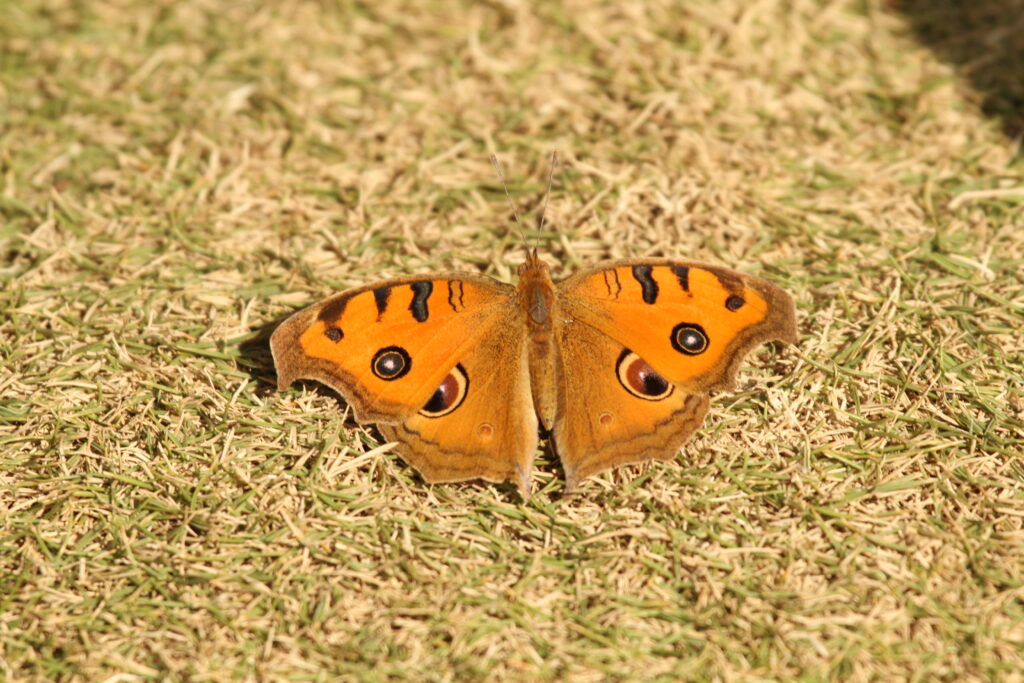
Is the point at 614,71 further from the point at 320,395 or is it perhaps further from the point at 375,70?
the point at 320,395

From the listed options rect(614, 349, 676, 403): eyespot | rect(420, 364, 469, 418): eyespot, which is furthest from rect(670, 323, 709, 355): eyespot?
rect(420, 364, 469, 418): eyespot

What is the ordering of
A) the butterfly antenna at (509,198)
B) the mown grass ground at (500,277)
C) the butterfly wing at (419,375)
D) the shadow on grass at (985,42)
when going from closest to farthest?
1. the mown grass ground at (500,277)
2. the butterfly wing at (419,375)
3. the butterfly antenna at (509,198)
4. the shadow on grass at (985,42)

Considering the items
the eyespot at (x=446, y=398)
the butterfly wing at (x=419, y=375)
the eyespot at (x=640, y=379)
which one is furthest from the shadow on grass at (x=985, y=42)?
the eyespot at (x=446, y=398)

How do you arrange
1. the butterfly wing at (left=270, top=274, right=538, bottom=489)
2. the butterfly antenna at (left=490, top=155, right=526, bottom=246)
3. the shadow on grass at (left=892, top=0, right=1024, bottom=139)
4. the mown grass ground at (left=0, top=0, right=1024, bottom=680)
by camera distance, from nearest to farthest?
the mown grass ground at (left=0, top=0, right=1024, bottom=680) → the butterfly wing at (left=270, top=274, right=538, bottom=489) → the butterfly antenna at (left=490, top=155, right=526, bottom=246) → the shadow on grass at (left=892, top=0, right=1024, bottom=139)

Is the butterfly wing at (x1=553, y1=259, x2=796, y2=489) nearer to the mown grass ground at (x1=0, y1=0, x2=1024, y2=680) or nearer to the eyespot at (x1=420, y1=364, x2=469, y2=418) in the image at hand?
the mown grass ground at (x1=0, y1=0, x2=1024, y2=680)

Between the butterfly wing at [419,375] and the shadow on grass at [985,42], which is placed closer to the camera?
the butterfly wing at [419,375]

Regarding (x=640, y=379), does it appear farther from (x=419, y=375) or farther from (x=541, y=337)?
(x=419, y=375)

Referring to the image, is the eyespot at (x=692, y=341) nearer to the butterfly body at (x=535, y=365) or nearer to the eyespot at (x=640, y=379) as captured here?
the butterfly body at (x=535, y=365)
